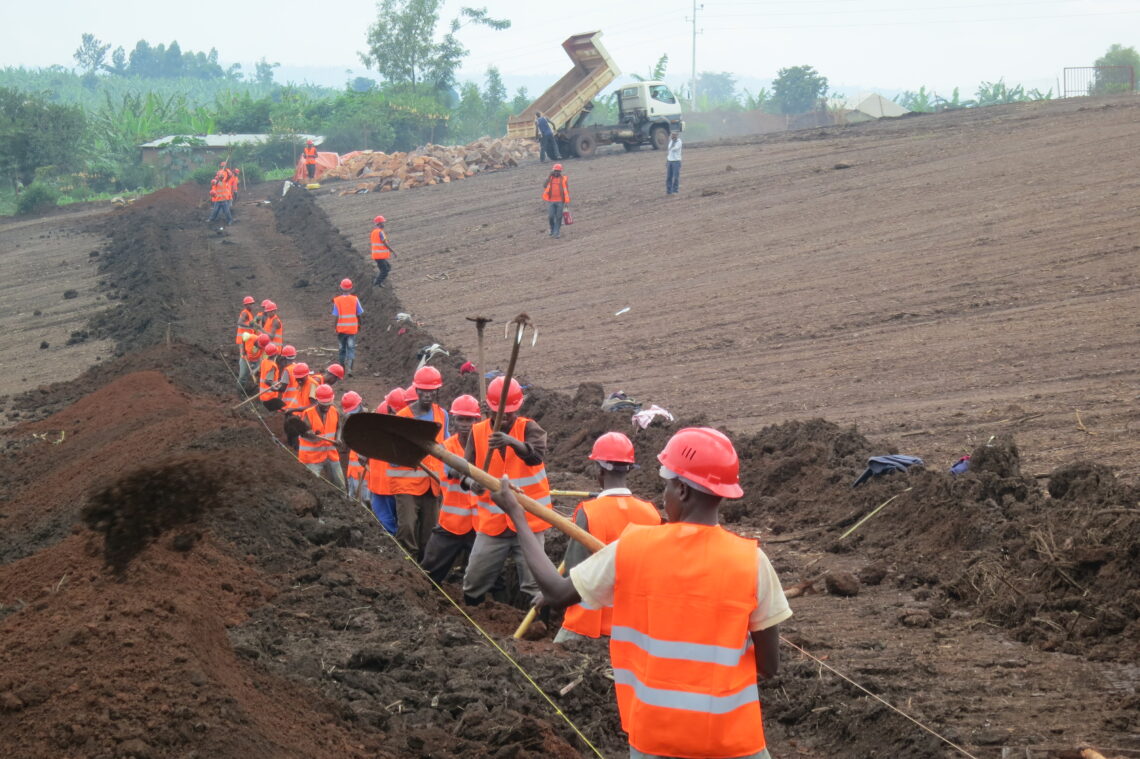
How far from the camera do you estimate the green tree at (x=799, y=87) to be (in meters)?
75.4

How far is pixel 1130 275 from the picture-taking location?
16.3 metres

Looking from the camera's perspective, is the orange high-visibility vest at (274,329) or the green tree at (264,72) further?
the green tree at (264,72)

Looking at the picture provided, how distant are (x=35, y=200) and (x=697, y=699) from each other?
49.1 m

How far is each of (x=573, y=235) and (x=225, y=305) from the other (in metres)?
8.72

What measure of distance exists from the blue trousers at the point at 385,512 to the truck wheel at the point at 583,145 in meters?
32.7

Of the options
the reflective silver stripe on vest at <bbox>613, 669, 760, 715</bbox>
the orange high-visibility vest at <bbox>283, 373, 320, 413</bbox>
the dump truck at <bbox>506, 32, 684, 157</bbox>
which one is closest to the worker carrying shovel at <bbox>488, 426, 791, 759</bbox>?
the reflective silver stripe on vest at <bbox>613, 669, 760, 715</bbox>

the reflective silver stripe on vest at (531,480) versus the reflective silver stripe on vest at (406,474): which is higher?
the reflective silver stripe on vest at (531,480)

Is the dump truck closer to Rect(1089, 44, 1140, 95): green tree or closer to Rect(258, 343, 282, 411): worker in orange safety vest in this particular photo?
Rect(1089, 44, 1140, 95): green tree

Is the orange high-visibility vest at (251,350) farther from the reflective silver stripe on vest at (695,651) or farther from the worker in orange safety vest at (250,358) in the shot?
the reflective silver stripe on vest at (695,651)

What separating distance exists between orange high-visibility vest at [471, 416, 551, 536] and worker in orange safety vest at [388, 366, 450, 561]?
1.33m

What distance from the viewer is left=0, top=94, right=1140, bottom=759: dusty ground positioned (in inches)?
230

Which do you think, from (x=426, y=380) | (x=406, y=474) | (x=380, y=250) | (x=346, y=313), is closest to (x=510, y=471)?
(x=426, y=380)

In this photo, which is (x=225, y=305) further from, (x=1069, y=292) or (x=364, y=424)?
(x=364, y=424)

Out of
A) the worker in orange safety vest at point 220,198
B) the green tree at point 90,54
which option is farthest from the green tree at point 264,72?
the worker in orange safety vest at point 220,198
